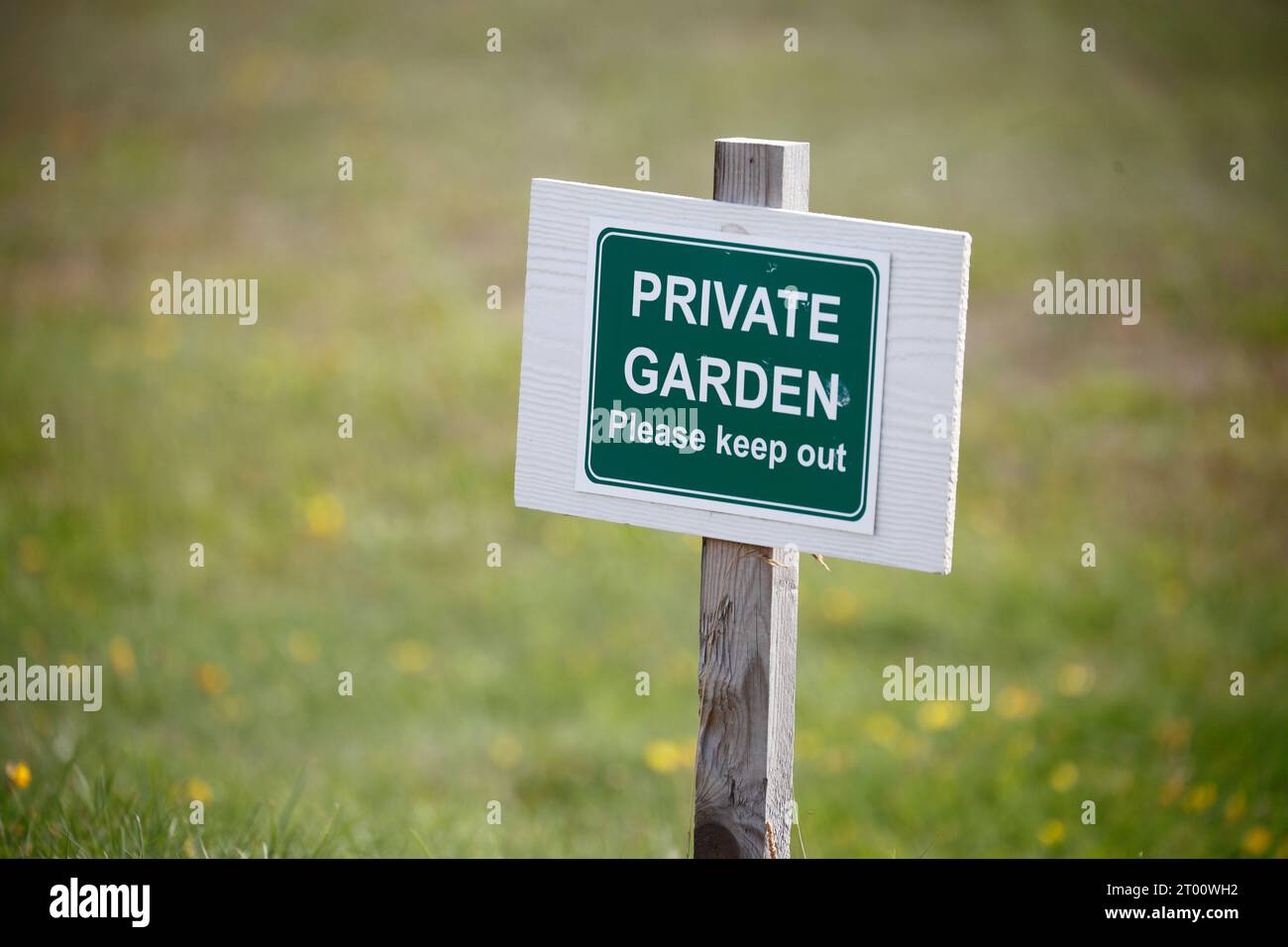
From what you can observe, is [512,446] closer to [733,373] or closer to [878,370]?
[733,373]

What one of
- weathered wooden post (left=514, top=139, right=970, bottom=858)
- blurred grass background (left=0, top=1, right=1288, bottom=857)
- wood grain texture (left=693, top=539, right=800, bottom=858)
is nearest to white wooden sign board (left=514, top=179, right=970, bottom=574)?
weathered wooden post (left=514, top=139, right=970, bottom=858)

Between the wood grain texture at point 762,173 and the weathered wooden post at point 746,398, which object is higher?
the wood grain texture at point 762,173

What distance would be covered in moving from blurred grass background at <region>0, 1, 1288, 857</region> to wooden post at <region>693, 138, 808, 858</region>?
1.07 metres

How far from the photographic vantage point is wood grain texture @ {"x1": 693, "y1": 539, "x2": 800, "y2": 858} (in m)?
2.50

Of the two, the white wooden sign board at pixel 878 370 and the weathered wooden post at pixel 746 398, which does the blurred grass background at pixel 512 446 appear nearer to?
the weathered wooden post at pixel 746 398

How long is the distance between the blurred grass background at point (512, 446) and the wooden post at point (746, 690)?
1.07 meters

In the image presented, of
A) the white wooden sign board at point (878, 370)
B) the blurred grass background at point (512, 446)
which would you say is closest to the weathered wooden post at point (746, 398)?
the white wooden sign board at point (878, 370)

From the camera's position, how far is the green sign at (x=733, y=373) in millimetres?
2350

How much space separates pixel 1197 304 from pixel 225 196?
799 centimetres

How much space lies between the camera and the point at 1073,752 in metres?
5.50

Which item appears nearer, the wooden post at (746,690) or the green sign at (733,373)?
the green sign at (733,373)

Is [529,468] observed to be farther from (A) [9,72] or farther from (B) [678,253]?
(A) [9,72]

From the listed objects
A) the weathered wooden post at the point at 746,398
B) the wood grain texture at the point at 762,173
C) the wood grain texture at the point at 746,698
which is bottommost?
the wood grain texture at the point at 746,698

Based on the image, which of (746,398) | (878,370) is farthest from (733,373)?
(878,370)
